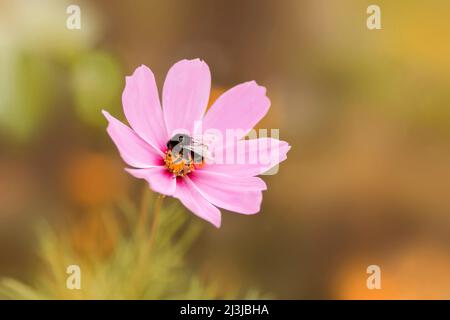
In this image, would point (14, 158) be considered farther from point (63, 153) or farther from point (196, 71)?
point (196, 71)

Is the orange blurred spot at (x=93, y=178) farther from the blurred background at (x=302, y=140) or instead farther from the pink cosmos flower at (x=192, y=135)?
the pink cosmos flower at (x=192, y=135)

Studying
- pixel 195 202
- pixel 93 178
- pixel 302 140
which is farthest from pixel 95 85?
pixel 195 202

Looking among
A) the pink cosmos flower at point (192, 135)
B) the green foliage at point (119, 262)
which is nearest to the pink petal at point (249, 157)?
the pink cosmos flower at point (192, 135)

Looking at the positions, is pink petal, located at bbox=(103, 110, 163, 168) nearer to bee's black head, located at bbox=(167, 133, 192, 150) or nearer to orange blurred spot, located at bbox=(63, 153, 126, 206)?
bee's black head, located at bbox=(167, 133, 192, 150)

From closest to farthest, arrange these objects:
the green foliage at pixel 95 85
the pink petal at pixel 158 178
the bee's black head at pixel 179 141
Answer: the pink petal at pixel 158 178, the bee's black head at pixel 179 141, the green foliage at pixel 95 85

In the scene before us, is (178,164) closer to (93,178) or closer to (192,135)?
(192,135)

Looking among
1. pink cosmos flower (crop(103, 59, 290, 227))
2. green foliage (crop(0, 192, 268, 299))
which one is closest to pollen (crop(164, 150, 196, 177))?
pink cosmos flower (crop(103, 59, 290, 227))

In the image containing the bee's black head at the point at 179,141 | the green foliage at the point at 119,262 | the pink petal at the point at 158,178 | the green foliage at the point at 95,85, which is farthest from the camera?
the green foliage at the point at 95,85
